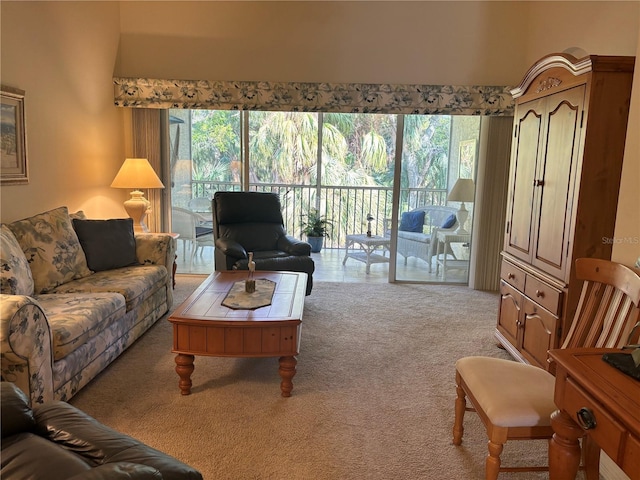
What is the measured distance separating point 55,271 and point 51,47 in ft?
5.93

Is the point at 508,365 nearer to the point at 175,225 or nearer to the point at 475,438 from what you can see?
the point at 475,438

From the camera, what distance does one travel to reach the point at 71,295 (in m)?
2.83

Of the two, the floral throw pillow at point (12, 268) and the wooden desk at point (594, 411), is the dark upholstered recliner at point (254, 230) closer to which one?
the floral throw pillow at point (12, 268)

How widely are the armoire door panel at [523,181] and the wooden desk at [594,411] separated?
65.9 inches

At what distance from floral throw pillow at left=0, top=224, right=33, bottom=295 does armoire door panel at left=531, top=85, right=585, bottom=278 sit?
3.02m

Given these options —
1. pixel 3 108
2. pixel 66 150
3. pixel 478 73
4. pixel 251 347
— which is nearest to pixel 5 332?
pixel 251 347

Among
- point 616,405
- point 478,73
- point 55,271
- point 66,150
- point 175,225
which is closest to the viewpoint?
point 616,405

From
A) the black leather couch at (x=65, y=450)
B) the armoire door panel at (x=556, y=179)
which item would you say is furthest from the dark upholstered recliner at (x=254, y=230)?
the black leather couch at (x=65, y=450)

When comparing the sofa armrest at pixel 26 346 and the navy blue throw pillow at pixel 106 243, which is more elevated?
the navy blue throw pillow at pixel 106 243

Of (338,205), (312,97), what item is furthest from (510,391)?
(338,205)

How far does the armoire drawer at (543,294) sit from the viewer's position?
259 centimetres

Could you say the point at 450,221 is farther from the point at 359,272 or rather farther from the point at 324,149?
the point at 324,149

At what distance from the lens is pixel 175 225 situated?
5258mm

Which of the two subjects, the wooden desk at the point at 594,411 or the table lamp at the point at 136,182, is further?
the table lamp at the point at 136,182
